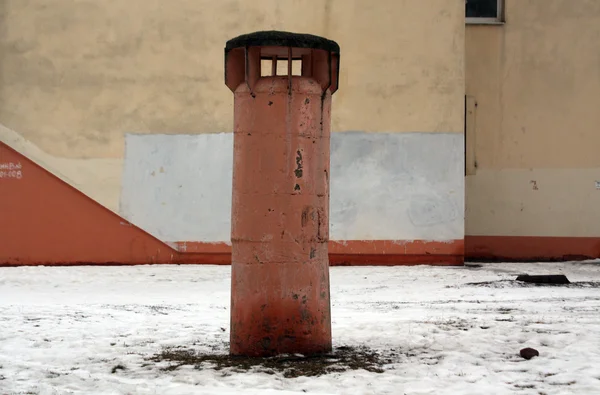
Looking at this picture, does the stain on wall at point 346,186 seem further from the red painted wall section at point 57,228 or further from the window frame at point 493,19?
the window frame at point 493,19

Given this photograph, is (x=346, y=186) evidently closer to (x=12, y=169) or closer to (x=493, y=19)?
(x=493, y=19)

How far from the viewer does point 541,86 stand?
16.2 metres

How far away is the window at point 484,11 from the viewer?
16.4 m

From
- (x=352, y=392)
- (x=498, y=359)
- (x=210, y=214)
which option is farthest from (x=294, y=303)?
(x=210, y=214)

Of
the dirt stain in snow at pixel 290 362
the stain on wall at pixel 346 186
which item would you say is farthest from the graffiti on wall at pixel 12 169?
the dirt stain in snow at pixel 290 362

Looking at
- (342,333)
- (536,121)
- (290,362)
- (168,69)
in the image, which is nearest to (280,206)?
(290,362)

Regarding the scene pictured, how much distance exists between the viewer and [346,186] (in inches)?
587

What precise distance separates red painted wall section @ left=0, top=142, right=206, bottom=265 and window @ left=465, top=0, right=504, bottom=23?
694 cm

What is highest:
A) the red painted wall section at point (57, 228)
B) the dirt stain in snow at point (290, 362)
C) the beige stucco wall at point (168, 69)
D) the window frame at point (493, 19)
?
the window frame at point (493, 19)

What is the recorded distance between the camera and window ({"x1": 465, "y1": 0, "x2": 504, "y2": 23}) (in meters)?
Result: 16.4

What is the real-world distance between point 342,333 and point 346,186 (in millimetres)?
7392

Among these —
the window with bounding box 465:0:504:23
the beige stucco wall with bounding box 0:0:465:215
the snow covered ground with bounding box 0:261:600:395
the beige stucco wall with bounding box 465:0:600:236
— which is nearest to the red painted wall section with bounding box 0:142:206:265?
the beige stucco wall with bounding box 0:0:465:215

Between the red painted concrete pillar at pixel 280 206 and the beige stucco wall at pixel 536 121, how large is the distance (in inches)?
401

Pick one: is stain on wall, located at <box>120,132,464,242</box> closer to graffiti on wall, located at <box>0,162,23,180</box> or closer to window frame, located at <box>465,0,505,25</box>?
graffiti on wall, located at <box>0,162,23,180</box>
